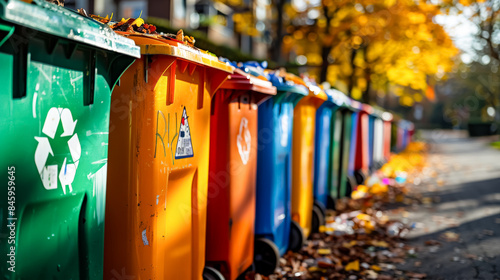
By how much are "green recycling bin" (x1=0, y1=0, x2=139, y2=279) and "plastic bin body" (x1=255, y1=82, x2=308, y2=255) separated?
2.02m

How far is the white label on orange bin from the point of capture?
3798 mm

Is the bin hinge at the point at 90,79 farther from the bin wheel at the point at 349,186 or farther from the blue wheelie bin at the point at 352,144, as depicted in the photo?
the bin wheel at the point at 349,186

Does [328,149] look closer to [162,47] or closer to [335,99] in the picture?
[335,99]

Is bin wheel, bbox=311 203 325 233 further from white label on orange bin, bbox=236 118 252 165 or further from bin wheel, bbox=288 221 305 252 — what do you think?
white label on orange bin, bbox=236 118 252 165

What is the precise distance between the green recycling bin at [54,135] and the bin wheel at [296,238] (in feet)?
9.03

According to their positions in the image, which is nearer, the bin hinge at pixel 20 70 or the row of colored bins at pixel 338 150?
the bin hinge at pixel 20 70

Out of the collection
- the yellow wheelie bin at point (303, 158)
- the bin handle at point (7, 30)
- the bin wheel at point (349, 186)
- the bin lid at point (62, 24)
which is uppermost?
the bin lid at point (62, 24)

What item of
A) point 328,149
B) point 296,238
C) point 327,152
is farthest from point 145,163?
point 328,149

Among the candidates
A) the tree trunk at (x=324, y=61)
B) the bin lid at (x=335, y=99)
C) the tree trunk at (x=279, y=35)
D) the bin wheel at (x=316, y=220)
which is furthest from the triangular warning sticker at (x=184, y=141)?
the tree trunk at (x=324, y=61)

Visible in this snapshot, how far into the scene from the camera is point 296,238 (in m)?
5.02

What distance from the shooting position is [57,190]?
2.15 m

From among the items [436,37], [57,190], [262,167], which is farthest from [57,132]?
[436,37]

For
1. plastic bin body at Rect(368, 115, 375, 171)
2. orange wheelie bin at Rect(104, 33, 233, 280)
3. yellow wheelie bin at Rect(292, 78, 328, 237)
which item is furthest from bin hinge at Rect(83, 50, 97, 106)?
plastic bin body at Rect(368, 115, 375, 171)

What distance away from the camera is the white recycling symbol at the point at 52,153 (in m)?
2.03
